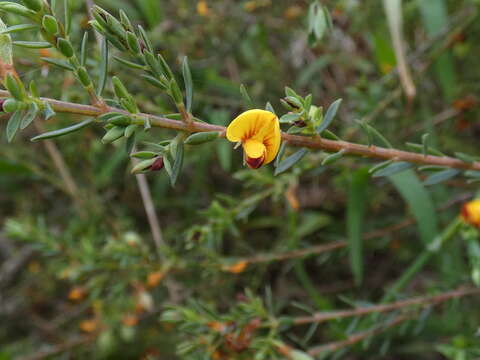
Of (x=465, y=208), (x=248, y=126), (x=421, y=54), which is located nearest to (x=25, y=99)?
(x=248, y=126)

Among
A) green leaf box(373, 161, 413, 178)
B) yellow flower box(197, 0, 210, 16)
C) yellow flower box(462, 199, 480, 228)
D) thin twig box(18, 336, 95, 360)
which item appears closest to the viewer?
green leaf box(373, 161, 413, 178)

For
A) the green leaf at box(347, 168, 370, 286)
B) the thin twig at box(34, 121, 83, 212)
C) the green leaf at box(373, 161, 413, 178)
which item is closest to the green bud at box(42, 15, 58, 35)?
the green leaf at box(373, 161, 413, 178)

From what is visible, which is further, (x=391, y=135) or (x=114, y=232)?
(x=114, y=232)

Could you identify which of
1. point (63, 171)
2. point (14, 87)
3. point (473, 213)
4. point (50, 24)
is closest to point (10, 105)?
point (14, 87)

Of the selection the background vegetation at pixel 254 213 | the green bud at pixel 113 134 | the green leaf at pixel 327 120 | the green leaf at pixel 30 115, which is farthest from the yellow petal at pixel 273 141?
the background vegetation at pixel 254 213

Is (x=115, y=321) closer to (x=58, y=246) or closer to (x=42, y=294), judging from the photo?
(x=58, y=246)

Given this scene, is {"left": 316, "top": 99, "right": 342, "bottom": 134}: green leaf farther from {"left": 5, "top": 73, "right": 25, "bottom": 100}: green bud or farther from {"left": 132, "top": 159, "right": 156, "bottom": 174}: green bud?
{"left": 5, "top": 73, "right": 25, "bottom": 100}: green bud
